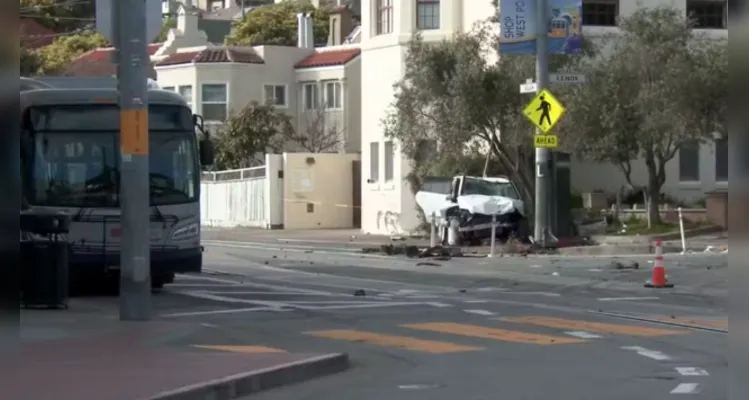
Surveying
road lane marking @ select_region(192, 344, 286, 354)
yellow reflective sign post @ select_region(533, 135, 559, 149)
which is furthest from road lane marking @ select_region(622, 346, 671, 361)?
yellow reflective sign post @ select_region(533, 135, 559, 149)

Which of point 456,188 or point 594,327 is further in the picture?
point 456,188

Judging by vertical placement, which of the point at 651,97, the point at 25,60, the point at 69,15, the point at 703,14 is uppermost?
the point at 69,15

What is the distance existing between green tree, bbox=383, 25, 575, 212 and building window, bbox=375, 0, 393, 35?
6.52 m

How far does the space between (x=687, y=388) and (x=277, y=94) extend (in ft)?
167

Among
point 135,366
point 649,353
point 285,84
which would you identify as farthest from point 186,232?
point 285,84

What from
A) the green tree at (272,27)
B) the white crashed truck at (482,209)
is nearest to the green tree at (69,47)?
the green tree at (272,27)

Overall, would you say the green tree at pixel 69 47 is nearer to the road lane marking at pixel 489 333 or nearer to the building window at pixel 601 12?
the building window at pixel 601 12

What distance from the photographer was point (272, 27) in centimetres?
8344

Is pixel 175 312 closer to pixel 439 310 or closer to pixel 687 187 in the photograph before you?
pixel 439 310

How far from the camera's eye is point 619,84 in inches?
1411

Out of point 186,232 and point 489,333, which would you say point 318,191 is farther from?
point 489,333

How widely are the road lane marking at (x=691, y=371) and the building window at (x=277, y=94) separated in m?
48.8

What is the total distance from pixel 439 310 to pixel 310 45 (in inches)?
1933

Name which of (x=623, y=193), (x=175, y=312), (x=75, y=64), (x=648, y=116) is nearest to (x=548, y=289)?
(x=175, y=312)
